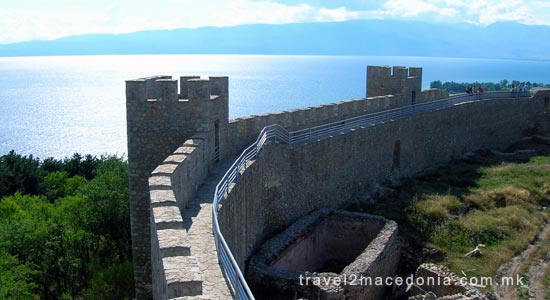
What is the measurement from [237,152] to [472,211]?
26.0 feet

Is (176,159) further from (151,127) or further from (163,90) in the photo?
(163,90)

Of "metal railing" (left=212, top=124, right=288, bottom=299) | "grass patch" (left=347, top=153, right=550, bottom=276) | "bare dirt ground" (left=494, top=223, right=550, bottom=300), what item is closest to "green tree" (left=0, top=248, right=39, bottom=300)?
"metal railing" (left=212, top=124, right=288, bottom=299)

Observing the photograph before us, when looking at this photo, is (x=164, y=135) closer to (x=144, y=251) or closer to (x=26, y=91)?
(x=144, y=251)

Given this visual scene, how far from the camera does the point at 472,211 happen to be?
1739cm

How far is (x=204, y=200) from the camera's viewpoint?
9.89 m

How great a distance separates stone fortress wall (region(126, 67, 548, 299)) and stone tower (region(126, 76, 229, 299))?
0.07 ft

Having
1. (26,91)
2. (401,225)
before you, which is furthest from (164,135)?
(26,91)

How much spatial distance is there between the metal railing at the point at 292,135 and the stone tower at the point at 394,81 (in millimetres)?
729

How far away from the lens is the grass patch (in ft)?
48.3

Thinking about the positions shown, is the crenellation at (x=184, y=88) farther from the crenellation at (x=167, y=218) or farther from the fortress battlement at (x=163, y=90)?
the crenellation at (x=167, y=218)

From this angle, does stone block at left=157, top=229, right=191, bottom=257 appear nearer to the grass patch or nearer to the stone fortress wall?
the stone fortress wall

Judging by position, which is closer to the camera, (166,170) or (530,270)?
(166,170)

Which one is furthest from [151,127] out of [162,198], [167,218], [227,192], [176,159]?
[167,218]

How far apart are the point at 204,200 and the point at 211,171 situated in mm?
2355
